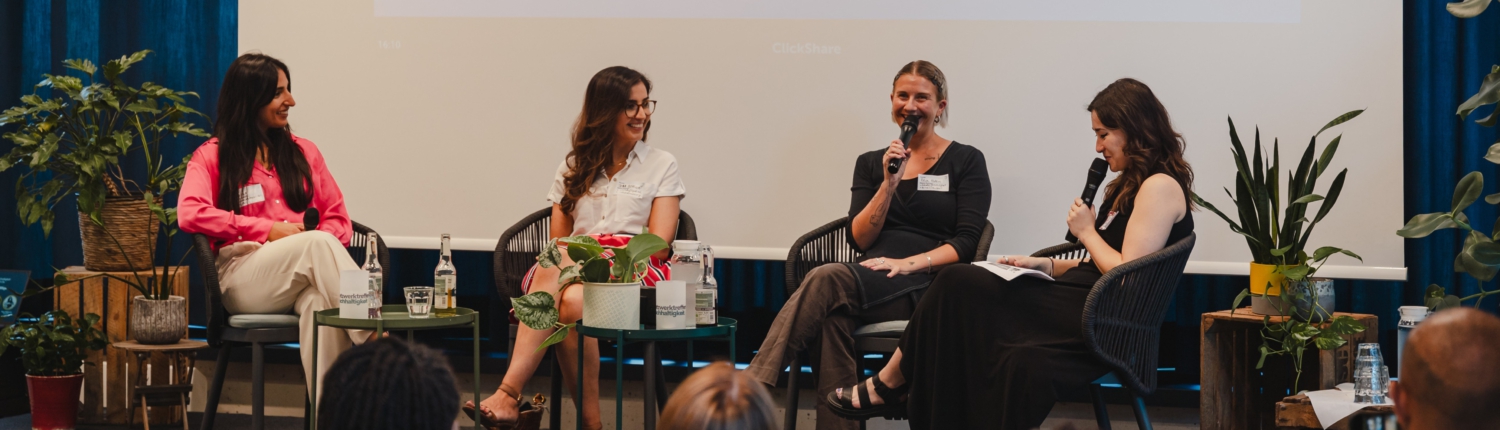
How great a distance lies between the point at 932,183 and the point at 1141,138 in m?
0.67

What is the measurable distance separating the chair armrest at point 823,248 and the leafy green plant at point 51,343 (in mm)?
2262

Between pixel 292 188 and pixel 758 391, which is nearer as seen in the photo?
pixel 758 391

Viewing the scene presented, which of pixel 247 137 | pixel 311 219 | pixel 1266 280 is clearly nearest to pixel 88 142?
pixel 247 137

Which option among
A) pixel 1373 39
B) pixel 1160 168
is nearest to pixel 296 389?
pixel 1160 168

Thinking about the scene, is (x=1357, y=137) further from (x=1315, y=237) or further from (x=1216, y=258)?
(x=1216, y=258)

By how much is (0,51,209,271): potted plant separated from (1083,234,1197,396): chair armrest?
2.74 metres

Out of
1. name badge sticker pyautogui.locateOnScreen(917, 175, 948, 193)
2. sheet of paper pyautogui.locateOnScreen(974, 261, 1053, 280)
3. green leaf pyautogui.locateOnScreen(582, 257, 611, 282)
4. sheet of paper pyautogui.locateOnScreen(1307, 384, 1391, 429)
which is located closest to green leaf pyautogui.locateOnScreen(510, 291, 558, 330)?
green leaf pyautogui.locateOnScreen(582, 257, 611, 282)

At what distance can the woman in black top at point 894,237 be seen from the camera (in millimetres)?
2771

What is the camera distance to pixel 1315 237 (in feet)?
10.5

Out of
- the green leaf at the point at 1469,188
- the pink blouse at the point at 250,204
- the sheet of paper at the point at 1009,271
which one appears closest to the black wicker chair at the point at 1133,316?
the sheet of paper at the point at 1009,271

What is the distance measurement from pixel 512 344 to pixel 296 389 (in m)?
1.25

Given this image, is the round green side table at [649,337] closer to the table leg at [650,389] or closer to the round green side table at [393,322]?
the table leg at [650,389]

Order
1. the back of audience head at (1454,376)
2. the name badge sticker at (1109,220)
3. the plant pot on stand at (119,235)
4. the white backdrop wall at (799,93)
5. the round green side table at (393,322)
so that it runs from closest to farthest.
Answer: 1. the back of audience head at (1454,376)
2. the round green side table at (393,322)
3. the name badge sticker at (1109,220)
4. the white backdrop wall at (799,93)
5. the plant pot on stand at (119,235)

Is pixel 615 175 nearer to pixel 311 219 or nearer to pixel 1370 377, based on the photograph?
pixel 311 219
